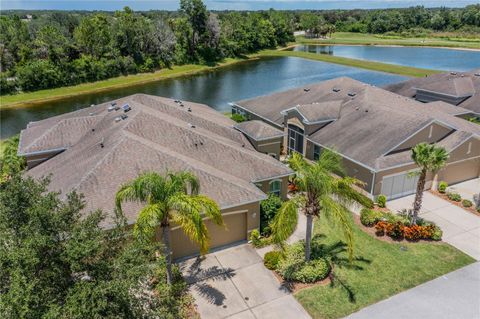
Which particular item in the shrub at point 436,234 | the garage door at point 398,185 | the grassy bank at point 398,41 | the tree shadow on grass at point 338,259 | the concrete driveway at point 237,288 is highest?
the grassy bank at point 398,41

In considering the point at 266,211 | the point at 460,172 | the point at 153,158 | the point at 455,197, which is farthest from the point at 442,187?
the point at 153,158

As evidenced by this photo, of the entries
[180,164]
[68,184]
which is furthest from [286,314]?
[68,184]

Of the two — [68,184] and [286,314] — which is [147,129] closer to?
[68,184]

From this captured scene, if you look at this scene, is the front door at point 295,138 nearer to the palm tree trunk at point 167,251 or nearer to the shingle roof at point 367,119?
the shingle roof at point 367,119

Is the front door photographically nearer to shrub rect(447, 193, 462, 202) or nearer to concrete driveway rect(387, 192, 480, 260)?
concrete driveway rect(387, 192, 480, 260)

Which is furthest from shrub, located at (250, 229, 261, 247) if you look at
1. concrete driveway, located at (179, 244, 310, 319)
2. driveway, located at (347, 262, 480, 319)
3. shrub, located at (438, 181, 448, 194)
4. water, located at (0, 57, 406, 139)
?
water, located at (0, 57, 406, 139)

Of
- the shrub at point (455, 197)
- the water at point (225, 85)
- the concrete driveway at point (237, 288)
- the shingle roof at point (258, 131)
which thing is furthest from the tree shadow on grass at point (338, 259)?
the water at point (225, 85)
